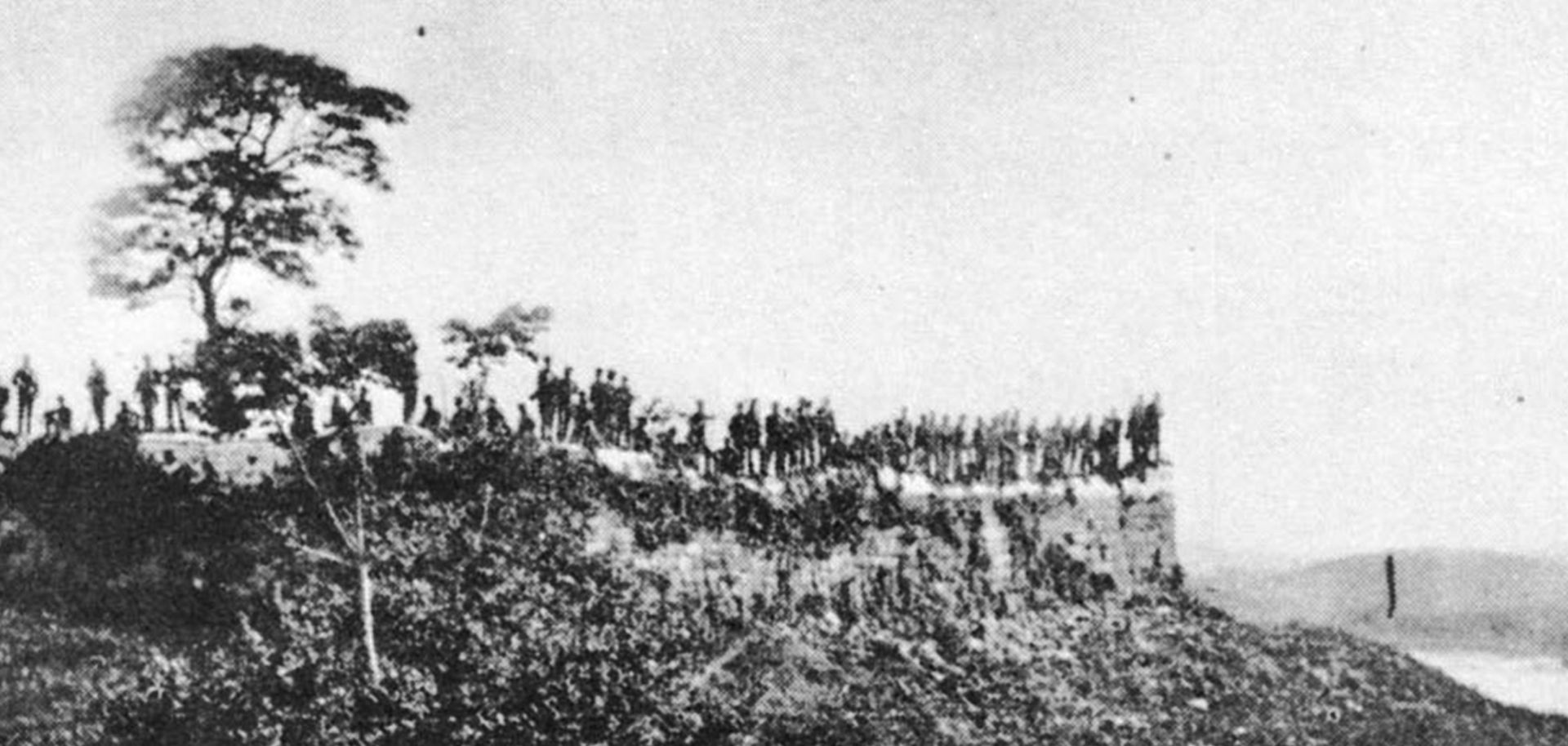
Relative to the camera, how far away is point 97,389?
76.8 ft

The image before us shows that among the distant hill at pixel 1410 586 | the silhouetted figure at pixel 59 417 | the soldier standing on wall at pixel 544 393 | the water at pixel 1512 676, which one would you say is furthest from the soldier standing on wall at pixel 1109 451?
the silhouetted figure at pixel 59 417

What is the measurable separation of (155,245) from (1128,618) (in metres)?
18.5

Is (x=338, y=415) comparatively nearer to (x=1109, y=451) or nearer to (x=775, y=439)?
(x=775, y=439)

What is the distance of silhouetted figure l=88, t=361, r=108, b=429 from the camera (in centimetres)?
2292

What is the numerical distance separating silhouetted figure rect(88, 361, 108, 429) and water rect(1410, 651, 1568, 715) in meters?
24.8

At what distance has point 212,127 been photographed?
23.5 metres

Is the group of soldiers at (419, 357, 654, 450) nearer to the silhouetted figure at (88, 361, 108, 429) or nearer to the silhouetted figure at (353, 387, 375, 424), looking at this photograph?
the silhouetted figure at (353, 387, 375, 424)

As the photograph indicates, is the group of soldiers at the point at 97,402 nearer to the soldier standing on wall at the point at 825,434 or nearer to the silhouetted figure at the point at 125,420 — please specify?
the silhouetted figure at the point at 125,420

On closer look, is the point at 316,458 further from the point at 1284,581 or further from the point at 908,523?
the point at 1284,581

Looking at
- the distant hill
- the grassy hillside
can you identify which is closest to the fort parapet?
the grassy hillside

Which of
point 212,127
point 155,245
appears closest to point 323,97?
point 212,127

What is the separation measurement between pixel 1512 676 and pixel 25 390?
1155 inches

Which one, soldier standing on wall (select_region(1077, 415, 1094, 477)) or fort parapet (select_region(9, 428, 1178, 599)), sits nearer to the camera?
fort parapet (select_region(9, 428, 1178, 599))

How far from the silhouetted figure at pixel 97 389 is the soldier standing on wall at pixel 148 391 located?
1.88 feet
